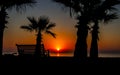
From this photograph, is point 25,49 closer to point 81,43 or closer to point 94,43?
point 81,43

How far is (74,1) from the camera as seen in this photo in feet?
66.9

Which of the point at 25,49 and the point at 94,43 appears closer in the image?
the point at 25,49

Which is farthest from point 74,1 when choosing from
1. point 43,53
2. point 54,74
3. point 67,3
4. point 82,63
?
point 54,74

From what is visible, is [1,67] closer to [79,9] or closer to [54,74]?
[54,74]

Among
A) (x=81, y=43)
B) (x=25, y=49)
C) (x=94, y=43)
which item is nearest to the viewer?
(x=25, y=49)

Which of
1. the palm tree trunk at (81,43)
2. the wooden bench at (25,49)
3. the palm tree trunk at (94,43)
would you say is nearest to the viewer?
the wooden bench at (25,49)

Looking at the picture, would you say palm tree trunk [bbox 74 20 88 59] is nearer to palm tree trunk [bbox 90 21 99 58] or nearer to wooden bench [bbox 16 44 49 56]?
palm tree trunk [bbox 90 21 99 58]

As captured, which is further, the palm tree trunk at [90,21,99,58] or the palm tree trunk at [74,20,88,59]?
the palm tree trunk at [90,21,99,58]

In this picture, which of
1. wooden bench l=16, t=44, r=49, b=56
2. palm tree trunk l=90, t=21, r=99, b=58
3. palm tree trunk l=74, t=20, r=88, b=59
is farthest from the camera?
palm tree trunk l=90, t=21, r=99, b=58

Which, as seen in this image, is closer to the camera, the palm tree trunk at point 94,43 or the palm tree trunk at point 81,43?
the palm tree trunk at point 81,43

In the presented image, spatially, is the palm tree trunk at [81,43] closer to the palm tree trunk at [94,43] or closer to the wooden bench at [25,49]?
the palm tree trunk at [94,43]

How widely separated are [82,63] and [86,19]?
1001 centimetres

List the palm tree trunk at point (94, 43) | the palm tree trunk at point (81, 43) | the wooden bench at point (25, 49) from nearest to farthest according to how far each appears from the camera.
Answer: the wooden bench at point (25, 49) → the palm tree trunk at point (81, 43) → the palm tree trunk at point (94, 43)

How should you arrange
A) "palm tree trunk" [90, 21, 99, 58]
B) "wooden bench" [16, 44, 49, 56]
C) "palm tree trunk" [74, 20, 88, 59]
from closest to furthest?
"wooden bench" [16, 44, 49, 56] < "palm tree trunk" [74, 20, 88, 59] < "palm tree trunk" [90, 21, 99, 58]
